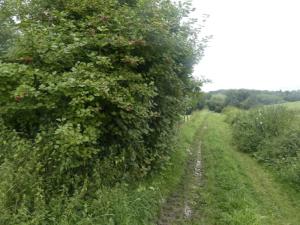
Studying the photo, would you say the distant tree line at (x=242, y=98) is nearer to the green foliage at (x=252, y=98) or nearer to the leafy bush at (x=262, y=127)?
the green foliage at (x=252, y=98)

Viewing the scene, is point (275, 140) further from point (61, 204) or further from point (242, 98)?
point (242, 98)

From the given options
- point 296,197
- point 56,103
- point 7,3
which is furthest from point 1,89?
point 296,197

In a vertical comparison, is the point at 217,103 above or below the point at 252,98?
below

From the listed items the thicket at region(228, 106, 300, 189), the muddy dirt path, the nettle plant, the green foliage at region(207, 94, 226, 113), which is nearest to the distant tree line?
the green foliage at region(207, 94, 226, 113)

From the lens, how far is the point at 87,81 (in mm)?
5469

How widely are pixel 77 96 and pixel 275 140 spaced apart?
12107 millimetres

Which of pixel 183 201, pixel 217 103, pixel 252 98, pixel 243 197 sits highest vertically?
pixel 252 98

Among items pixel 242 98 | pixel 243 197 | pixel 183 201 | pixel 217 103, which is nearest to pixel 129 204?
pixel 183 201

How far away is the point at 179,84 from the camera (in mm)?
8203

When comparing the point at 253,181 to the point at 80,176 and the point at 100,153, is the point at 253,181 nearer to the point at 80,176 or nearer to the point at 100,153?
the point at 100,153

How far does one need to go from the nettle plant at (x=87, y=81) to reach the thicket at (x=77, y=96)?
2 centimetres

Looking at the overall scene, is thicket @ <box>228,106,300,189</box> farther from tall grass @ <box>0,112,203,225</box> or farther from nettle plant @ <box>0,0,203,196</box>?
tall grass @ <box>0,112,203,225</box>

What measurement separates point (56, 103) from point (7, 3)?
341 centimetres

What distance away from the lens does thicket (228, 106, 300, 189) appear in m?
12.4
